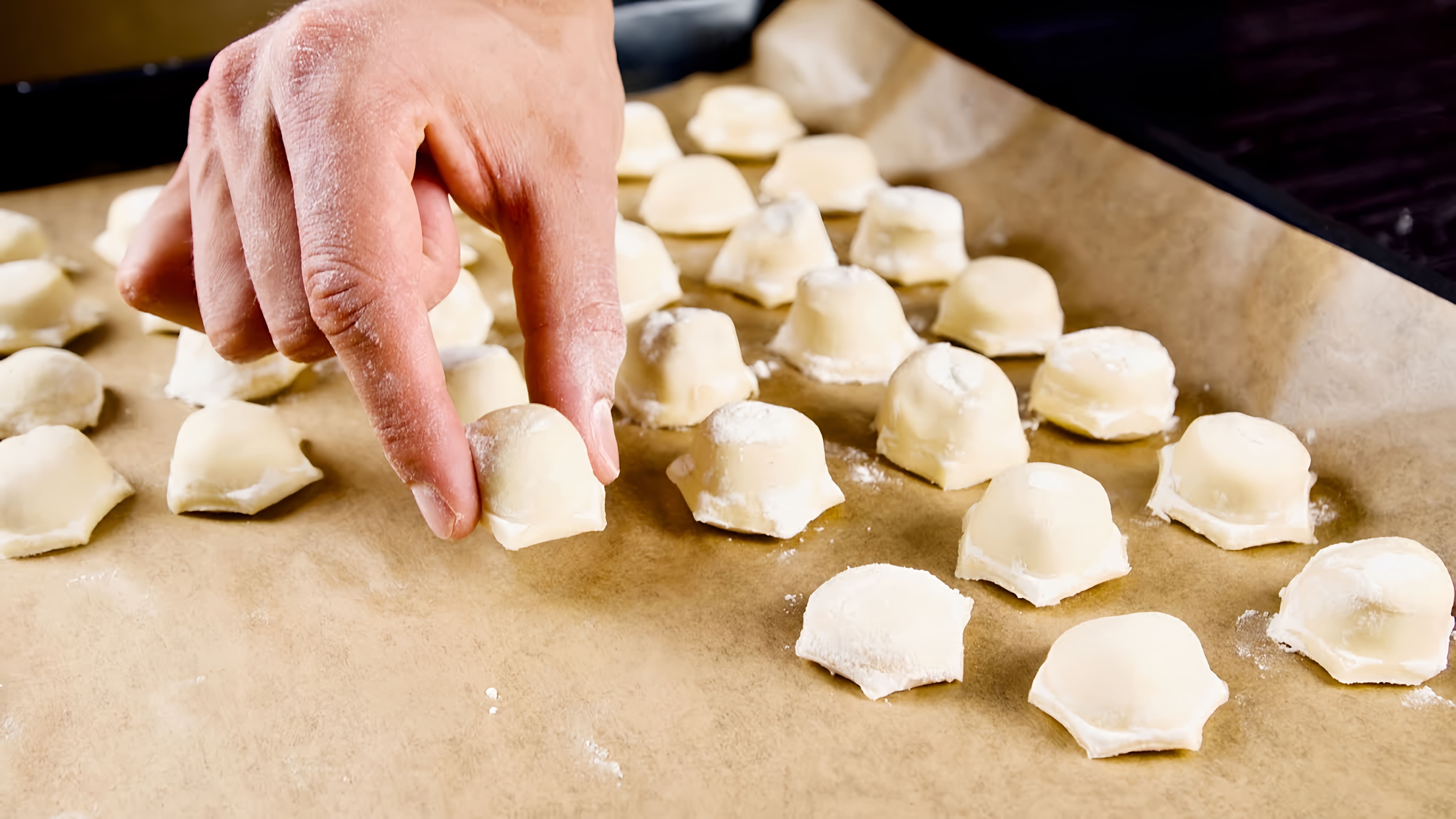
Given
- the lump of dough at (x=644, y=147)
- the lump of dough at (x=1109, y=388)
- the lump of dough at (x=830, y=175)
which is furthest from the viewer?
the lump of dough at (x=644, y=147)

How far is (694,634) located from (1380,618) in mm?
639

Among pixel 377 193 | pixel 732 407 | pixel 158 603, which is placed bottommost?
pixel 158 603

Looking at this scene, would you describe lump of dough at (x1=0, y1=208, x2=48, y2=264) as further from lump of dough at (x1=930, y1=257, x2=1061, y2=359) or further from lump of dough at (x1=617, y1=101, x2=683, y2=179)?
lump of dough at (x1=930, y1=257, x2=1061, y2=359)

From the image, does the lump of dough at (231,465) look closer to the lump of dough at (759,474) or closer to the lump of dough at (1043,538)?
the lump of dough at (759,474)

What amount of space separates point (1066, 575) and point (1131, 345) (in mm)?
396

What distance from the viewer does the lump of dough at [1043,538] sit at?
3.85 feet

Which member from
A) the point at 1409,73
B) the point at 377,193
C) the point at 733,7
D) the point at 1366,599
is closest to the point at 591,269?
the point at 377,193

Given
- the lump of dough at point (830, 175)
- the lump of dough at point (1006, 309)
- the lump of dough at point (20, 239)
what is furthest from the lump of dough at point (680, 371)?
the lump of dough at point (20, 239)

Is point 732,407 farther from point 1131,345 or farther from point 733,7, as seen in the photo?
point 733,7

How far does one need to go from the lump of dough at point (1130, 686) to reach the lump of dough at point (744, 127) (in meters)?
1.29

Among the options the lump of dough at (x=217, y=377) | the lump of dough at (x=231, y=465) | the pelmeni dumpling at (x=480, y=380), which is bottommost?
the lump of dough at (x=217, y=377)

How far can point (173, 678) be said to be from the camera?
109 cm

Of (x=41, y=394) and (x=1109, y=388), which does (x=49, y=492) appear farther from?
(x=1109, y=388)

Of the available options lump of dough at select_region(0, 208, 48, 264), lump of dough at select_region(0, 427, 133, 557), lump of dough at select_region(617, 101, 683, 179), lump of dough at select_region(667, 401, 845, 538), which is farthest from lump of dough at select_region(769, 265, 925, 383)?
lump of dough at select_region(0, 208, 48, 264)
